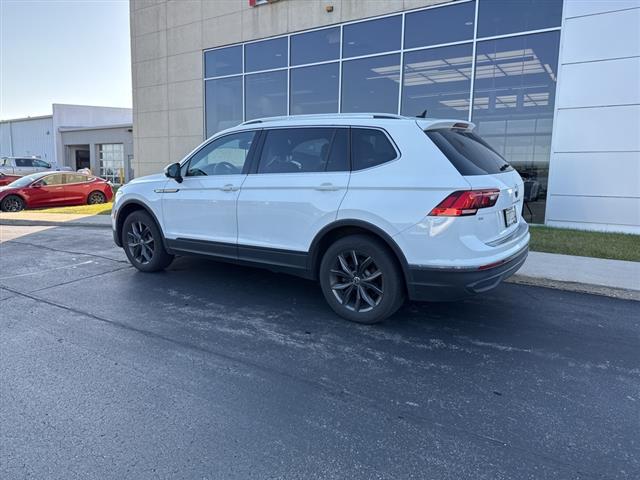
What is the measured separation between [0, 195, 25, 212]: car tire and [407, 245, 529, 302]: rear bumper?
53.8 ft

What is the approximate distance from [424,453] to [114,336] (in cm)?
304

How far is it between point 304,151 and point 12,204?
1524 centimetres

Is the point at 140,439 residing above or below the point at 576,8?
below

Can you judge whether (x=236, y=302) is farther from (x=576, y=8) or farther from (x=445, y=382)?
(x=576, y=8)

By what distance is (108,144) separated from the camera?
106ft

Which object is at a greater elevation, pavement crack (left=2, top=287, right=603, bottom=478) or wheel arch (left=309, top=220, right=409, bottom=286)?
wheel arch (left=309, top=220, right=409, bottom=286)

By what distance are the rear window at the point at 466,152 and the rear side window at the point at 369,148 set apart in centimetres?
40

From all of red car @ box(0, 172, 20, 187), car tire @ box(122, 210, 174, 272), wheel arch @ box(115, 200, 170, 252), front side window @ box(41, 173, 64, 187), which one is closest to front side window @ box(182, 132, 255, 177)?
wheel arch @ box(115, 200, 170, 252)

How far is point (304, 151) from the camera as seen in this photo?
16.1ft

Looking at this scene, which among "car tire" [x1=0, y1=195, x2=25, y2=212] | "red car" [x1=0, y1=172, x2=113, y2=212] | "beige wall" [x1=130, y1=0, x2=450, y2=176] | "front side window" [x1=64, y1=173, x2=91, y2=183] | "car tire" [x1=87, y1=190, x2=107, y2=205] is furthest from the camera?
"car tire" [x1=87, y1=190, x2=107, y2=205]

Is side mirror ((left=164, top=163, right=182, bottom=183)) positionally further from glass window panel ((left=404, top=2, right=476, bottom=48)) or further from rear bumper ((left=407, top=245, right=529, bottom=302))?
glass window panel ((left=404, top=2, right=476, bottom=48))

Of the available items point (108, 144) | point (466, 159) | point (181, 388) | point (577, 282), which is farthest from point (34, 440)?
point (108, 144)

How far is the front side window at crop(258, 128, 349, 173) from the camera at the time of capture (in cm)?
463

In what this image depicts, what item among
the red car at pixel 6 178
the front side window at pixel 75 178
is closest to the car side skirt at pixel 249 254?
the front side window at pixel 75 178
